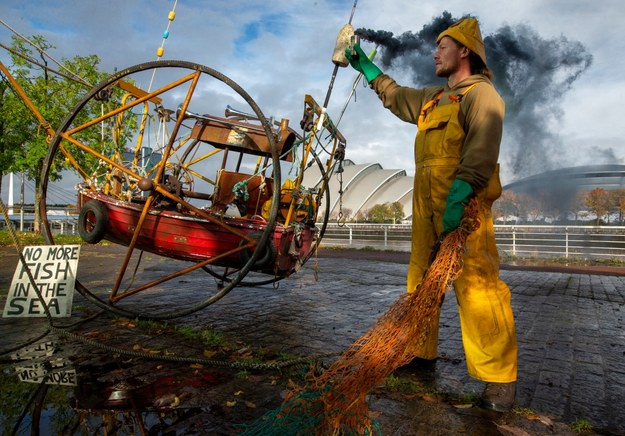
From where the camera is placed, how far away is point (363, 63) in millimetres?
3756

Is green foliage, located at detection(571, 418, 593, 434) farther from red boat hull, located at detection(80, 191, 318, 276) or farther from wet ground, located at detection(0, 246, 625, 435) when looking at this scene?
red boat hull, located at detection(80, 191, 318, 276)

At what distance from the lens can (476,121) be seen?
8.90ft

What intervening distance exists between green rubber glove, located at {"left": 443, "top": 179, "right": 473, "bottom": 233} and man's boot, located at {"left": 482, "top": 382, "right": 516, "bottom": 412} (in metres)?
0.99

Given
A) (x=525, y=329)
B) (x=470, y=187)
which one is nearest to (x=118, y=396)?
(x=470, y=187)

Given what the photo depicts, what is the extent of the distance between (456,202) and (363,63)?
68.1 inches

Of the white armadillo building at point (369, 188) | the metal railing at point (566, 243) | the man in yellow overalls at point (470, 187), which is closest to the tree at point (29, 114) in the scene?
the metal railing at point (566, 243)

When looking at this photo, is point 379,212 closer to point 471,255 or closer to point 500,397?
point 471,255

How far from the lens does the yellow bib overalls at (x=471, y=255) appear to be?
267cm

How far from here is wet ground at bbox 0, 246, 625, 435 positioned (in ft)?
7.95

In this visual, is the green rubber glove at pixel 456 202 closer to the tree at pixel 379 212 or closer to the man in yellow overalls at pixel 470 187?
the man in yellow overalls at pixel 470 187

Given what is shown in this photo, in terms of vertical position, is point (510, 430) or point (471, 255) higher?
point (471, 255)

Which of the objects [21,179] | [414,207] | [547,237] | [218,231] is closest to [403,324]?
[414,207]

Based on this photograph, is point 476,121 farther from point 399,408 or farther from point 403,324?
point 399,408

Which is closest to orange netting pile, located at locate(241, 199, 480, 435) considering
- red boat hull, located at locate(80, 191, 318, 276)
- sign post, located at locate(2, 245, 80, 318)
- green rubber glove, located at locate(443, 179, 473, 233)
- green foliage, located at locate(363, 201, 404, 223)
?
green rubber glove, located at locate(443, 179, 473, 233)
